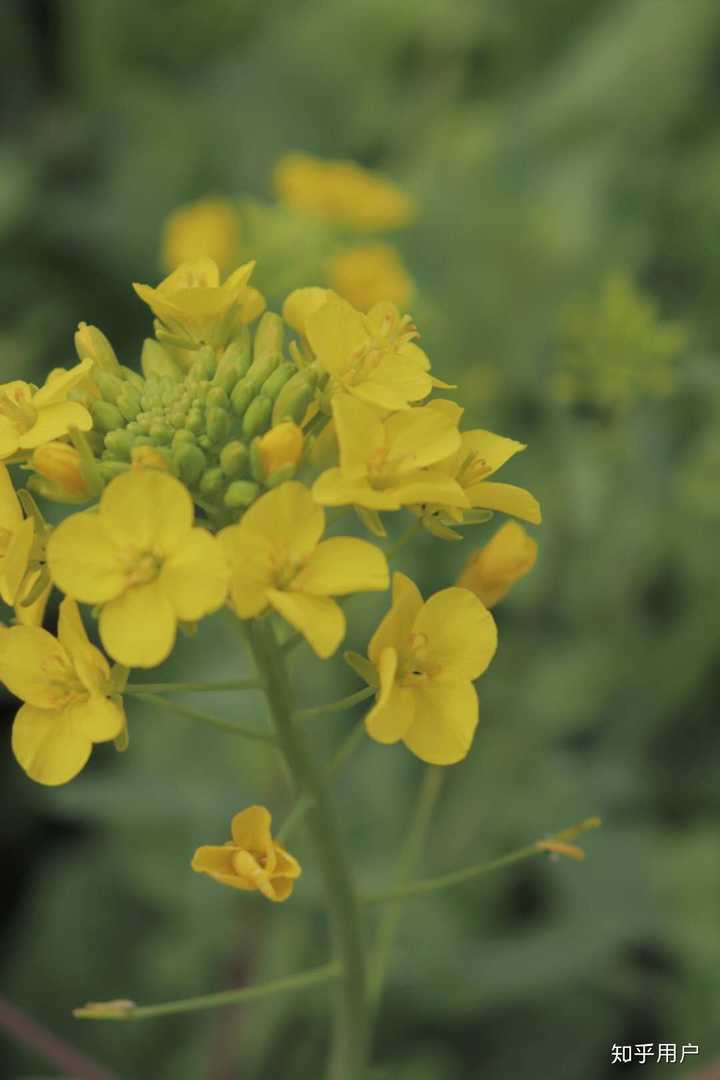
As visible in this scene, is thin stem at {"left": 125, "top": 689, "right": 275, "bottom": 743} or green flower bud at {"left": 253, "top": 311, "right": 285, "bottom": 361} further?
green flower bud at {"left": 253, "top": 311, "right": 285, "bottom": 361}

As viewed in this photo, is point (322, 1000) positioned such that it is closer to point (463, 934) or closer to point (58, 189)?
point (463, 934)

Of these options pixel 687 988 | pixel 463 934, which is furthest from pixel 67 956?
pixel 687 988

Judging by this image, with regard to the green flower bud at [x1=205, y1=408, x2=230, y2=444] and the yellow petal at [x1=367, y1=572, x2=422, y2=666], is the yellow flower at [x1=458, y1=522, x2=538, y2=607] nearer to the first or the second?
the yellow petal at [x1=367, y1=572, x2=422, y2=666]

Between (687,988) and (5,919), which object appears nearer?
(687,988)

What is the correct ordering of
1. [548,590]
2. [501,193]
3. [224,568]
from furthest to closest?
[501,193] < [548,590] < [224,568]

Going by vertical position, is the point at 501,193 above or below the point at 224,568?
above

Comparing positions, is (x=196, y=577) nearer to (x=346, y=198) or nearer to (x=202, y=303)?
(x=202, y=303)

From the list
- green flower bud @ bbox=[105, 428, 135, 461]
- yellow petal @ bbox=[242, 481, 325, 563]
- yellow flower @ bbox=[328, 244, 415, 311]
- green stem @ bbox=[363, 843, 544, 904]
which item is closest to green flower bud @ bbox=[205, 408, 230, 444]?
green flower bud @ bbox=[105, 428, 135, 461]

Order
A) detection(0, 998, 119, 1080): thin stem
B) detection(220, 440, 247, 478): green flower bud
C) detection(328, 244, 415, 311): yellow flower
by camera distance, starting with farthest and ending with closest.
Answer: detection(328, 244, 415, 311): yellow flower, detection(0, 998, 119, 1080): thin stem, detection(220, 440, 247, 478): green flower bud
